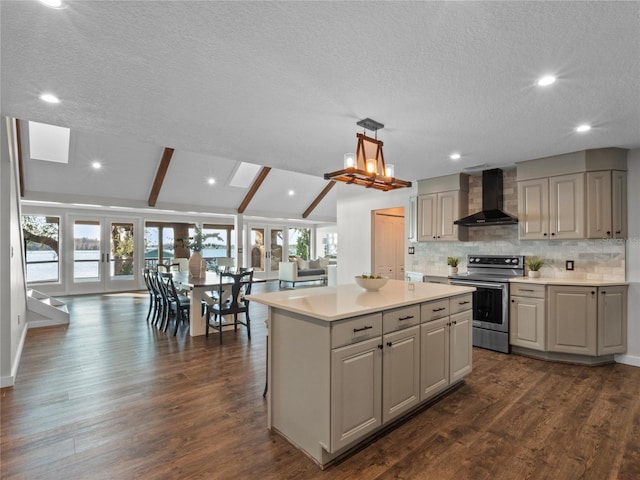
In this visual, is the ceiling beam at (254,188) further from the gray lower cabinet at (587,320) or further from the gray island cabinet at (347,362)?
the gray lower cabinet at (587,320)

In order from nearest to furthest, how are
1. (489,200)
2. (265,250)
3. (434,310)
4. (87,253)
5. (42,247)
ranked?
(434,310) → (489,200) → (42,247) → (87,253) → (265,250)

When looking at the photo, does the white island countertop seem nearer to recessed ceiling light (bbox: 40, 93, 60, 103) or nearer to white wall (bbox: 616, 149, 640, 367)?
recessed ceiling light (bbox: 40, 93, 60, 103)

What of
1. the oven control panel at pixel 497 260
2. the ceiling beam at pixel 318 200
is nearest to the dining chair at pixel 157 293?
the oven control panel at pixel 497 260

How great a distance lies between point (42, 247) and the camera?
325 inches

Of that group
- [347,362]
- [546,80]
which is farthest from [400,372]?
[546,80]

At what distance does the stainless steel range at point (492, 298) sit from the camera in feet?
13.8

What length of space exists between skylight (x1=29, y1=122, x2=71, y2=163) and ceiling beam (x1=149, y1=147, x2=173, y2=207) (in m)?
1.64

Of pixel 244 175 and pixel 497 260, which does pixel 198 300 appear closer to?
pixel 497 260

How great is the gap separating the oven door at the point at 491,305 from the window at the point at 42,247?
947cm

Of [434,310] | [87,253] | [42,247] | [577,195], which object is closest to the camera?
[434,310]

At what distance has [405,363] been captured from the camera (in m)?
2.48

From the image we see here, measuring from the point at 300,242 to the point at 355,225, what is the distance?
22.8 feet

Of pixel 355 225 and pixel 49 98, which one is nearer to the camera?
pixel 49 98

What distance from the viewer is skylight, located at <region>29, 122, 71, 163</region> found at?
234 inches
